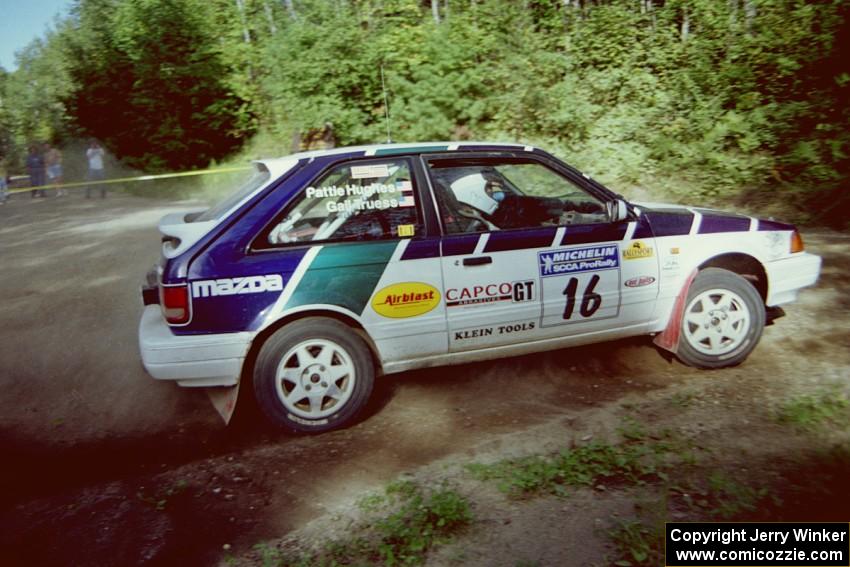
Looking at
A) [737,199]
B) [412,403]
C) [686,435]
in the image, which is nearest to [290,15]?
[737,199]

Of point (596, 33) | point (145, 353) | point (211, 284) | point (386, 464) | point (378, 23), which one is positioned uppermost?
point (378, 23)

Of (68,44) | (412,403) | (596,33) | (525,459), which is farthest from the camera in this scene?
(68,44)

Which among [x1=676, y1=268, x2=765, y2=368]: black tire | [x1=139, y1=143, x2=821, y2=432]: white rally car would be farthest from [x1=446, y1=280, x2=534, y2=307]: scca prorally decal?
[x1=676, y1=268, x2=765, y2=368]: black tire

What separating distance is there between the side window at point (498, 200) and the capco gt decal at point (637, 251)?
273 millimetres

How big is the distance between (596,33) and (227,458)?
1319 cm

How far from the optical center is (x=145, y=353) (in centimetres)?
418

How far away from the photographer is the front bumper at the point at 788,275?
5074mm

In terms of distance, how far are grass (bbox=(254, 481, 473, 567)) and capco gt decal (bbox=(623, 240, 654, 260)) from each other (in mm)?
2154

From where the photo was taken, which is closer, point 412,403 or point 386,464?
point 386,464

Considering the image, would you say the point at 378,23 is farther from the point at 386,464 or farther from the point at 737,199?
the point at 386,464

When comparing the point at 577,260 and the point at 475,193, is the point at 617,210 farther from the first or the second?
the point at 475,193

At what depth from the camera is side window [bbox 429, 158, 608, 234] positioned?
4598 millimetres

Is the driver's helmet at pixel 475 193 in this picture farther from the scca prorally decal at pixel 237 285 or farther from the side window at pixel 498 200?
the scca prorally decal at pixel 237 285

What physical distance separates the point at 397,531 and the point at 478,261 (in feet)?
6.18
